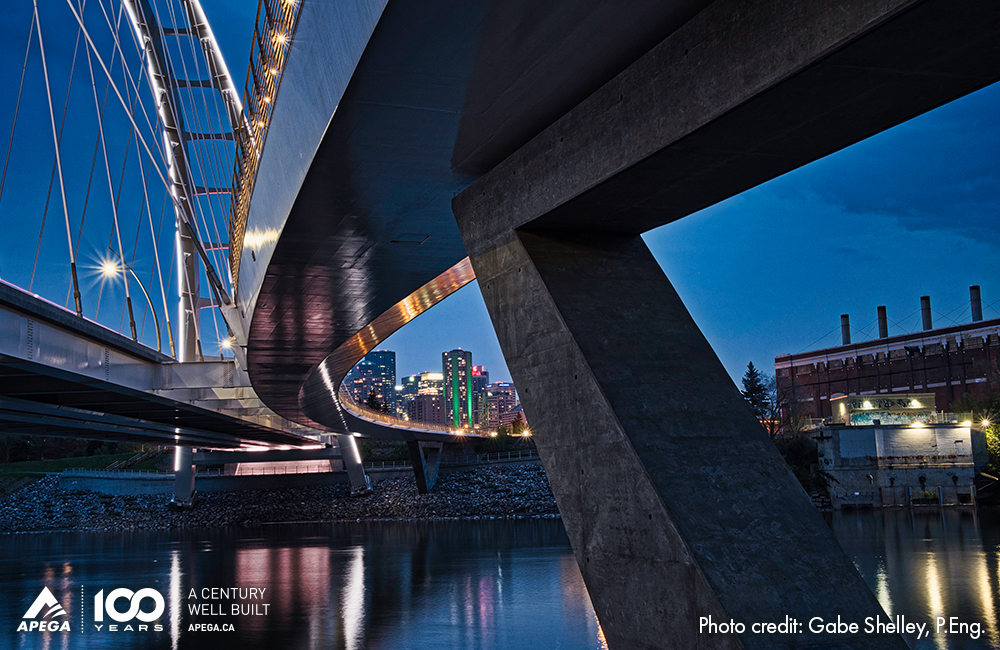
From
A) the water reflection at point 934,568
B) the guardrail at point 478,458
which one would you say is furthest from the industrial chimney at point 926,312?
the water reflection at point 934,568

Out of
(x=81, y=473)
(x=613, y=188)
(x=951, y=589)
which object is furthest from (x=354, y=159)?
(x=81, y=473)

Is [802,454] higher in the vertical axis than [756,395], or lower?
lower

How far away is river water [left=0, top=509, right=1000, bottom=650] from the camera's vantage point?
1579 cm

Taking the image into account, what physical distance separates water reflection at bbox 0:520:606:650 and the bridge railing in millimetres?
7976

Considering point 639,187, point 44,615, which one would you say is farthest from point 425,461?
point 639,187

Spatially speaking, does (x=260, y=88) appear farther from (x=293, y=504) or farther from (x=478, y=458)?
(x=478, y=458)

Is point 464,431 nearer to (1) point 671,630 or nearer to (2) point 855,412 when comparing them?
(2) point 855,412

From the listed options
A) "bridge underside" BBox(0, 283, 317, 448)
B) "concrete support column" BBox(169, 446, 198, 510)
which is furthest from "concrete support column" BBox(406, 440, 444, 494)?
"bridge underside" BBox(0, 283, 317, 448)

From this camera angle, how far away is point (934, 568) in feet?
76.6

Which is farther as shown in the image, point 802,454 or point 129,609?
point 802,454

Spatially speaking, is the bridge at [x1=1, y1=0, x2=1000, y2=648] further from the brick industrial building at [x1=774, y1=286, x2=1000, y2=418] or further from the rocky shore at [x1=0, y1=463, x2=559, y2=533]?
the brick industrial building at [x1=774, y1=286, x2=1000, y2=418]

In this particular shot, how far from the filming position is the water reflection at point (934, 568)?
15.5 metres

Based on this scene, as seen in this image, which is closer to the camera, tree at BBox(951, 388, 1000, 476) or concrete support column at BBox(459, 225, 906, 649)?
concrete support column at BBox(459, 225, 906, 649)

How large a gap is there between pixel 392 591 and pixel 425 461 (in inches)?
2533
